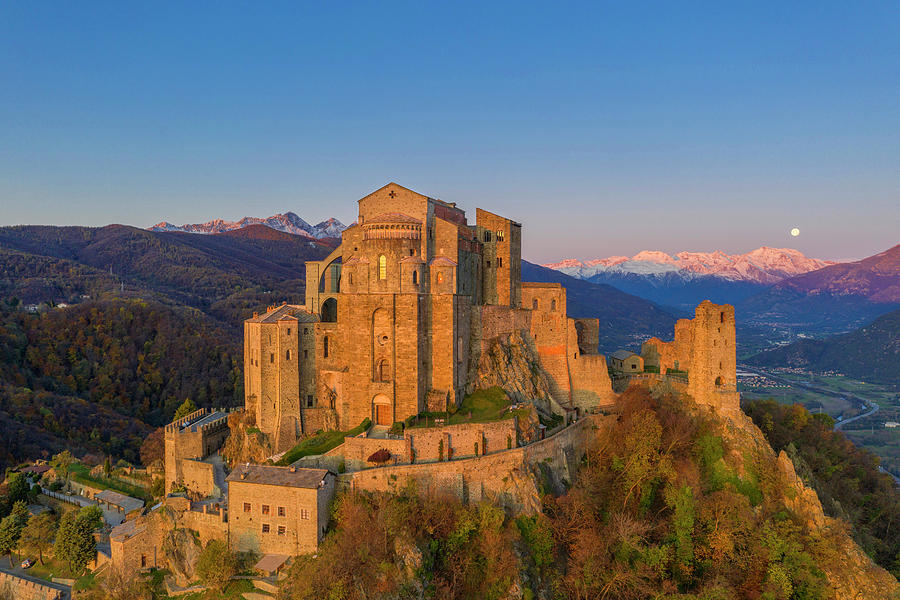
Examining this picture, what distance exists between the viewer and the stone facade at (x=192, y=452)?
1652 inches

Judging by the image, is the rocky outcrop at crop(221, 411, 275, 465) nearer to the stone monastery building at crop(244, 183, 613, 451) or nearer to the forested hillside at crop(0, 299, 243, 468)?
the stone monastery building at crop(244, 183, 613, 451)

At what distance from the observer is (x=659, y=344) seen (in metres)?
56.3

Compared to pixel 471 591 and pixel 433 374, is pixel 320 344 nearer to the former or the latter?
pixel 433 374

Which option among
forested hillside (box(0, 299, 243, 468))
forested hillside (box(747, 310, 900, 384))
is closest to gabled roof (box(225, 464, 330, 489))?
forested hillside (box(0, 299, 243, 468))

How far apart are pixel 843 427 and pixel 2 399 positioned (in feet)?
499

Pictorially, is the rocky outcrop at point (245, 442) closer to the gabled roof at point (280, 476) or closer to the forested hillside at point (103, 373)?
the gabled roof at point (280, 476)

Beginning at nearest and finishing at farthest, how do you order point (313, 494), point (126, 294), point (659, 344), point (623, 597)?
point (313, 494), point (623, 597), point (659, 344), point (126, 294)

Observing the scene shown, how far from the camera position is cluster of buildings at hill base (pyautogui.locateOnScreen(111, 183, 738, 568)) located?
33.5 metres

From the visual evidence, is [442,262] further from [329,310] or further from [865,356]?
[865,356]

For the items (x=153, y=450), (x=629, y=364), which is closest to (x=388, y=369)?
(x=629, y=364)

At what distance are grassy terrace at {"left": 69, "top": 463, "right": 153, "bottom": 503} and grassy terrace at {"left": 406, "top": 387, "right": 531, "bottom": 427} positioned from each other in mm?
25875

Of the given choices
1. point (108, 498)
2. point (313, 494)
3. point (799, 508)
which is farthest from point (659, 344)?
point (108, 498)

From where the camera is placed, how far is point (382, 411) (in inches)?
1631

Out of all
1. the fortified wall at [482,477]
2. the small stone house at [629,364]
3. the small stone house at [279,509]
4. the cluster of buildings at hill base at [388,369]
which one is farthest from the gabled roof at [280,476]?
the small stone house at [629,364]
